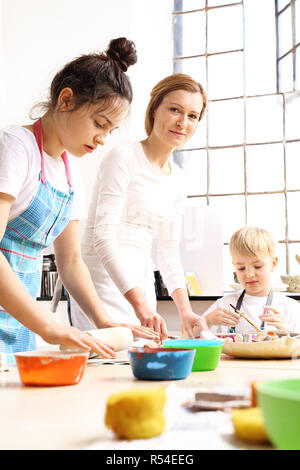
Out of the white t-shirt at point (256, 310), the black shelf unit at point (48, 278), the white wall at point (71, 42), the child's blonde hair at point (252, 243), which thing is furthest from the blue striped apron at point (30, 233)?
the white wall at point (71, 42)

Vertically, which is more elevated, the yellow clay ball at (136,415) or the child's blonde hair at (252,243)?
the child's blonde hair at (252,243)

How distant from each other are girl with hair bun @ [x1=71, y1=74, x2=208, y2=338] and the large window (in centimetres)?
211

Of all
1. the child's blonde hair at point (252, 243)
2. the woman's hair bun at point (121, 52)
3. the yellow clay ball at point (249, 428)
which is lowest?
the yellow clay ball at point (249, 428)

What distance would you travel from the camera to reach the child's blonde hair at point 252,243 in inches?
89.0

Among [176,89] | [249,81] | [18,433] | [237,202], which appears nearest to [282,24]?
[249,81]

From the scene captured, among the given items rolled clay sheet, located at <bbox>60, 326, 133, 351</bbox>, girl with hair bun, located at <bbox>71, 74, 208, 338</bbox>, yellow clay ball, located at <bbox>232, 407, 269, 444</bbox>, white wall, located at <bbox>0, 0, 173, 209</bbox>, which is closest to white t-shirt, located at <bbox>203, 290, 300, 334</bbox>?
girl with hair bun, located at <bbox>71, 74, 208, 338</bbox>

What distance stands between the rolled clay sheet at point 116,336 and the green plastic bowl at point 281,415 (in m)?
0.69

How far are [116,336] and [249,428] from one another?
2.21ft

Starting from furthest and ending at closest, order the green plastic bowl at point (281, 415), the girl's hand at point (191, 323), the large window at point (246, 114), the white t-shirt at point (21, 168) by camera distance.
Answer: the large window at point (246, 114) → the girl's hand at point (191, 323) → the white t-shirt at point (21, 168) → the green plastic bowl at point (281, 415)

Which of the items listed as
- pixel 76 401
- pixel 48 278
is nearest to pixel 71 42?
pixel 48 278

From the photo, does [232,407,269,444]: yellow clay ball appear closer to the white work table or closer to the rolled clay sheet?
the white work table

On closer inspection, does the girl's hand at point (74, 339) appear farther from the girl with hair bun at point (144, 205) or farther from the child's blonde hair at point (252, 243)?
the child's blonde hair at point (252, 243)

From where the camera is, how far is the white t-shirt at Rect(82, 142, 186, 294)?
1690 millimetres

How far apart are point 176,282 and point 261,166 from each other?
242cm
